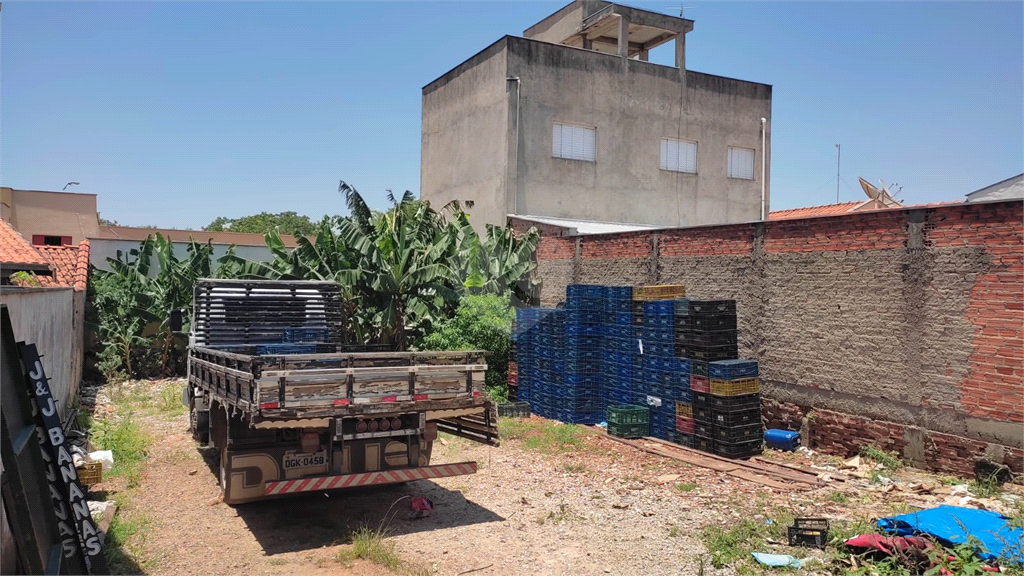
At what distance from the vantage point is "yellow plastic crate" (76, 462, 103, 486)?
9180 millimetres

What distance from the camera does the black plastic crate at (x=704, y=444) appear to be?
492 inches

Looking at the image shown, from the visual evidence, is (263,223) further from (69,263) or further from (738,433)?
(738,433)

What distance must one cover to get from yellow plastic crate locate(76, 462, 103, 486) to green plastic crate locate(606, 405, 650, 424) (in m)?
8.50

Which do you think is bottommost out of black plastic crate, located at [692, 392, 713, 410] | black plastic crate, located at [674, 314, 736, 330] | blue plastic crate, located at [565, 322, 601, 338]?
black plastic crate, located at [692, 392, 713, 410]

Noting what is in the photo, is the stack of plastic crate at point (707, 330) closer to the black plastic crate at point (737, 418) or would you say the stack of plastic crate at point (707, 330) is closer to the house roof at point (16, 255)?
the black plastic crate at point (737, 418)

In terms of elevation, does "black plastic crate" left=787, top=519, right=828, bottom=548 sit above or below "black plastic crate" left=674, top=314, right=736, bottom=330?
below

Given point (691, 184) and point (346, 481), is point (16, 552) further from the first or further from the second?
point (691, 184)

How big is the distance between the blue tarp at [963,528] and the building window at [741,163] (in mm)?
20484

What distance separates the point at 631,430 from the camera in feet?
45.1

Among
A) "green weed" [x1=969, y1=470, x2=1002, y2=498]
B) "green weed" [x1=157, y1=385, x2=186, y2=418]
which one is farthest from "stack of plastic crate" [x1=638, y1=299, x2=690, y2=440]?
"green weed" [x1=157, y1=385, x2=186, y2=418]

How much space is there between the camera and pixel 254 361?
25.2ft

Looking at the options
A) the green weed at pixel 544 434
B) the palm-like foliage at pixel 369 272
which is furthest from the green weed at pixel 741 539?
the palm-like foliage at pixel 369 272

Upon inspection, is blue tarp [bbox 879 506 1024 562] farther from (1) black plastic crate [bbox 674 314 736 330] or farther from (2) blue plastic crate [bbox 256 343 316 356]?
(2) blue plastic crate [bbox 256 343 316 356]

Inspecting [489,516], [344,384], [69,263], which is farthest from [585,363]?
[69,263]
